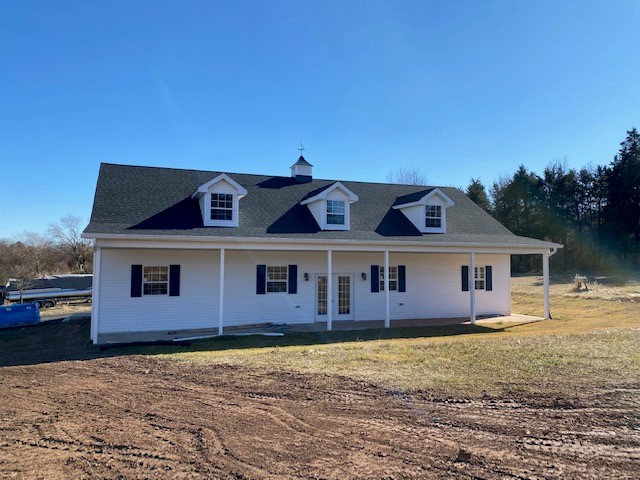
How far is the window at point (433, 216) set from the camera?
18047 millimetres

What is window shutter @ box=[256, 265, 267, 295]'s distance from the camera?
1580 cm

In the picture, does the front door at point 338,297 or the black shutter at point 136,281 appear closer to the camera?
the black shutter at point 136,281

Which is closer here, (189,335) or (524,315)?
(189,335)

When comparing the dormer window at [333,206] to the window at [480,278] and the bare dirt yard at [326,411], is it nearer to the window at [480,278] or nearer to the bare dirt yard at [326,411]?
the bare dirt yard at [326,411]

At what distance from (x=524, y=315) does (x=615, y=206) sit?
27.3 metres

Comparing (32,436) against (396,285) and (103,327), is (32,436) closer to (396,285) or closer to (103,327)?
(103,327)

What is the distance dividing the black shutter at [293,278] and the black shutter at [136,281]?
204 inches

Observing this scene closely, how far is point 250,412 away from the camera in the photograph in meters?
6.22

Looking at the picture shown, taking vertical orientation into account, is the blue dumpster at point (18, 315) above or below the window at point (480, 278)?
below

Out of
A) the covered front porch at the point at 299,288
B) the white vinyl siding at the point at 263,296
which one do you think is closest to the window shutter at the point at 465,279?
the covered front porch at the point at 299,288

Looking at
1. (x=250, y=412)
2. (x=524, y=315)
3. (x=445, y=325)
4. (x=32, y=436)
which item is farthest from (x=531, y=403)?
(x=524, y=315)

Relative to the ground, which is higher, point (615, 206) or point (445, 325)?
point (615, 206)

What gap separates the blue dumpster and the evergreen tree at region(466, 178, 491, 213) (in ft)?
131

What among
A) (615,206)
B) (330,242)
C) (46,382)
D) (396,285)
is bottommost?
(46,382)
